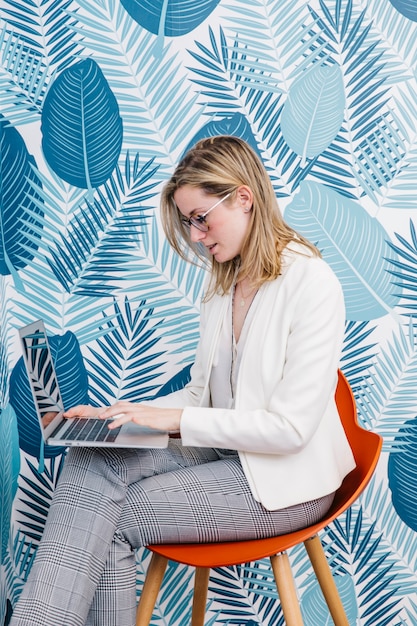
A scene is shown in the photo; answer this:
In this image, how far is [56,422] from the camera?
145cm

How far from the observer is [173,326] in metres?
1.94

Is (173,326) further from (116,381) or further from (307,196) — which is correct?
(307,196)

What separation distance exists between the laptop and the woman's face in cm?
40

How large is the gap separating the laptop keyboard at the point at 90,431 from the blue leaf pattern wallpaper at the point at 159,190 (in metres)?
0.50

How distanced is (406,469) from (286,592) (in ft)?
2.48

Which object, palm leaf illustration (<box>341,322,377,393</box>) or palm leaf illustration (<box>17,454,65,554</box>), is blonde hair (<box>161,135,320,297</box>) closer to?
palm leaf illustration (<box>341,322,377,393</box>)

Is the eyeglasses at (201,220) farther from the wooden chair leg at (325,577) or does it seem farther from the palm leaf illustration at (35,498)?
the palm leaf illustration at (35,498)

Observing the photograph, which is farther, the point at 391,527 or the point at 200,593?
the point at 391,527

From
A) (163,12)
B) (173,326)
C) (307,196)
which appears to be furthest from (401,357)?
(163,12)

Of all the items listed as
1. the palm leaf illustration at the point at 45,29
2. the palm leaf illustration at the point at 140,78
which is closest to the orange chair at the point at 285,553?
the palm leaf illustration at the point at 140,78

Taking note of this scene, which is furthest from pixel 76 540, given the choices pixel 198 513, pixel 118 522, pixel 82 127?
pixel 82 127

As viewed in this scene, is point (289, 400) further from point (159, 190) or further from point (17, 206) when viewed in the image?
point (17, 206)

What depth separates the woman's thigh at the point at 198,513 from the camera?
128cm

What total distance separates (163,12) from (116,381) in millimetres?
989
